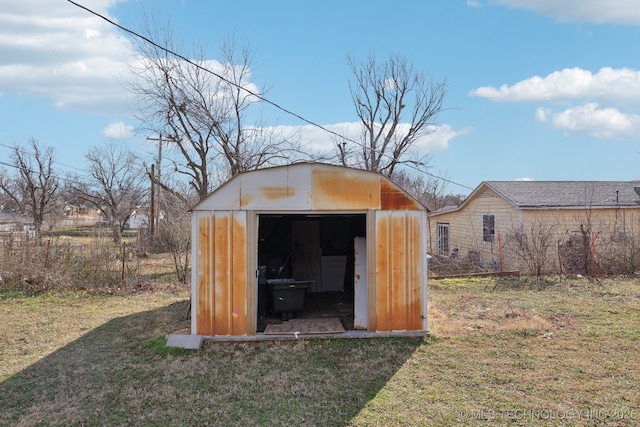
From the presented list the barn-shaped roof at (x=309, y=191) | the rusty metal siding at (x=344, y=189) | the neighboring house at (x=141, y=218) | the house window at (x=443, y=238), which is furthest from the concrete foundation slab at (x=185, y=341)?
the neighboring house at (x=141, y=218)

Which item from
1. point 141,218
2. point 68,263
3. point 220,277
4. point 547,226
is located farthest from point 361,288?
point 141,218

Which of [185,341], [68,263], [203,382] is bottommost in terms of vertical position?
[203,382]

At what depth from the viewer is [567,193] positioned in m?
15.2

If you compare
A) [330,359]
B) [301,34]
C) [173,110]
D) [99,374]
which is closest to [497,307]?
[330,359]

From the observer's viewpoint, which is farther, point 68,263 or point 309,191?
point 68,263

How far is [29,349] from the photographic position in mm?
5969

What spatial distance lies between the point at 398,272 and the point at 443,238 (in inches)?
586

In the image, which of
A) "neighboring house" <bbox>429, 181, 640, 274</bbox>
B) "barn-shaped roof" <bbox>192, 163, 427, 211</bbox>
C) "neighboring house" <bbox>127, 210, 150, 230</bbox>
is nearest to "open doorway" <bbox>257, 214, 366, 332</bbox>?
"barn-shaped roof" <bbox>192, 163, 427, 211</bbox>

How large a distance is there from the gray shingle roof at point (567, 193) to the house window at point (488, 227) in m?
1.28

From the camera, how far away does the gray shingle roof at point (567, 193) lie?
14.1 m

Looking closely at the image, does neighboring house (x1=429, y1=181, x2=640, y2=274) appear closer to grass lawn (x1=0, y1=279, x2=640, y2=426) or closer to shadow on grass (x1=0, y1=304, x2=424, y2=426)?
grass lawn (x1=0, y1=279, x2=640, y2=426)

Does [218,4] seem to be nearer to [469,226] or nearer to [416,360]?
[416,360]

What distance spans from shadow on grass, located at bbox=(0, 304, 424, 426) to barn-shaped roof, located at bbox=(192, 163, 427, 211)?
1.97 meters

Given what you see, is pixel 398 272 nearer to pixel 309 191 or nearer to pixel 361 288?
pixel 361 288
